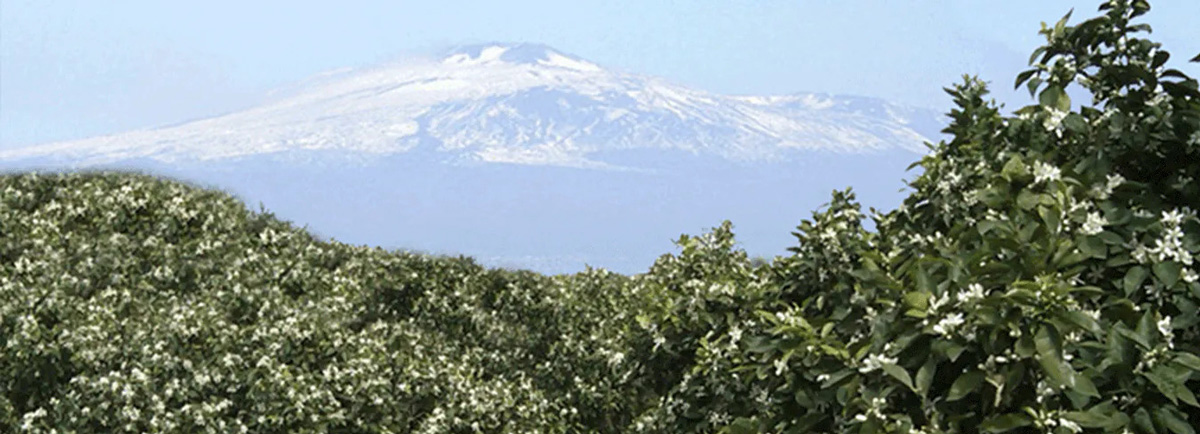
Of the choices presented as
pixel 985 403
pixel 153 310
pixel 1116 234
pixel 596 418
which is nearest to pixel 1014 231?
pixel 1116 234

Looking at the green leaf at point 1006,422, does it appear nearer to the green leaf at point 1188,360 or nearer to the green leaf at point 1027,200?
the green leaf at point 1188,360

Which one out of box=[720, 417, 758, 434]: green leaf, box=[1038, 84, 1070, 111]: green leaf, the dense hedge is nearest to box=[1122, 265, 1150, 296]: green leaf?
the dense hedge

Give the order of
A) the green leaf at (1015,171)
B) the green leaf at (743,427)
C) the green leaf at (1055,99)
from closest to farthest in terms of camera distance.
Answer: the green leaf at (1015,171) < the green leaf at (1055,99) < the green leaf at (743,427)

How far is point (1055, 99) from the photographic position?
22.8ft

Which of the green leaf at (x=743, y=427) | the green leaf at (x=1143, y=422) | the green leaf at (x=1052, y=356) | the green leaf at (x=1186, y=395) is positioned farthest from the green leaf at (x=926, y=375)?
the green leaf at (x=743, y=427)

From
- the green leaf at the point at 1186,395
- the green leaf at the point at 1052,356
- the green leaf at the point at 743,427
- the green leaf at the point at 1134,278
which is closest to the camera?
the green leaf at the point at 1052,356

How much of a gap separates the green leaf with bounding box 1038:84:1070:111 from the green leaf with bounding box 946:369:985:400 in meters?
2.25

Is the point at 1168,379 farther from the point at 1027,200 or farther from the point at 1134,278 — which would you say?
the point at 1027,200

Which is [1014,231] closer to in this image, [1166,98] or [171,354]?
[1166,98]

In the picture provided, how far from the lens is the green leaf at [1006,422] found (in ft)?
17.4

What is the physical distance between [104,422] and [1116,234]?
28.9ft

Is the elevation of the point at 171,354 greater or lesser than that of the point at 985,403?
lesser

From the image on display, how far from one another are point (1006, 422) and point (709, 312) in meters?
4.44

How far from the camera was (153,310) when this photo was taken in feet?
40.4
